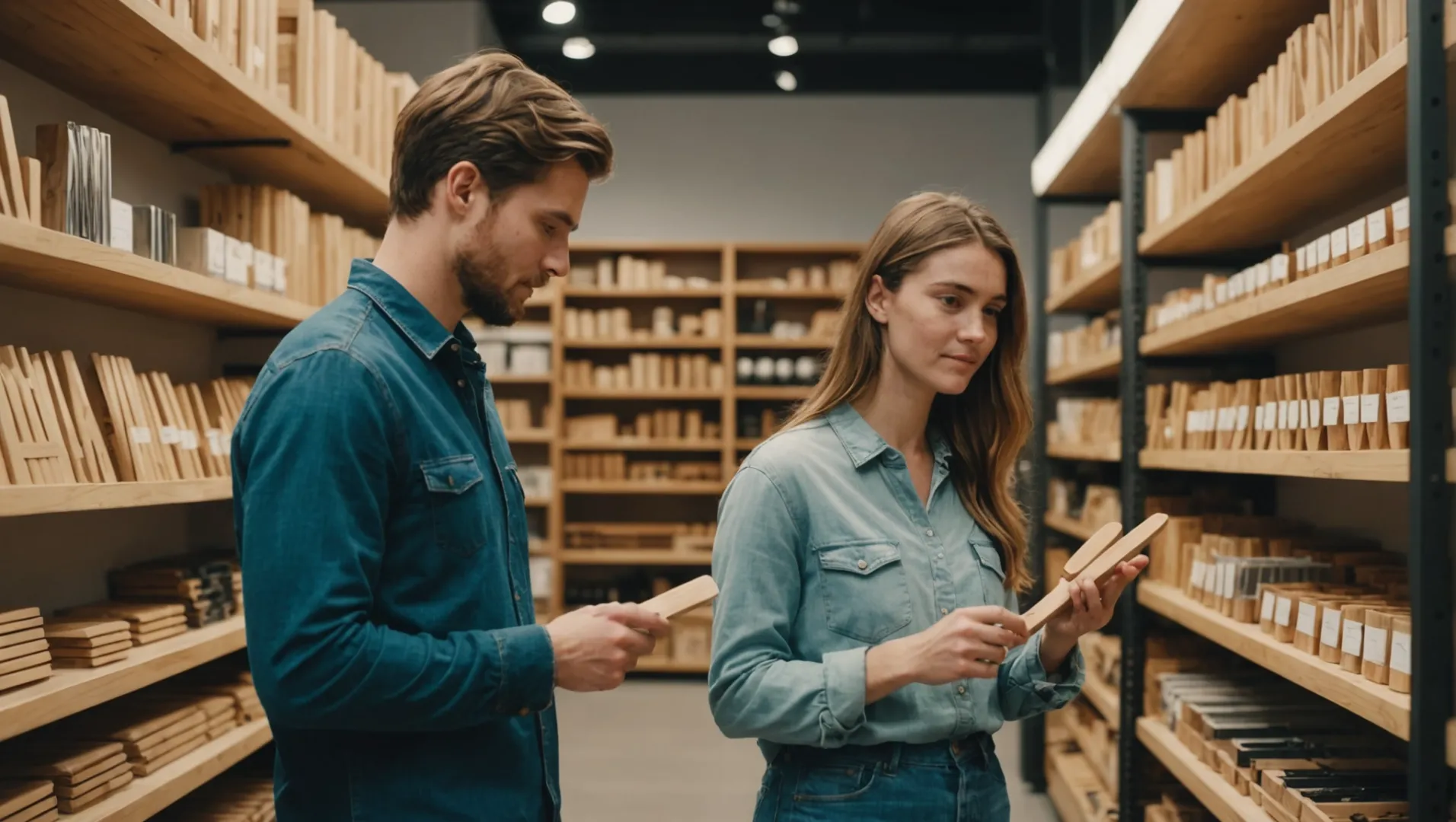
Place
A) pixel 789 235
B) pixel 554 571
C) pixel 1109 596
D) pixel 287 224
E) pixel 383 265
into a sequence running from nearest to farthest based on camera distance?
pixel 383 265, pixel 1109 596, pixel 287 224, pixel 554 571, pixel 789 235

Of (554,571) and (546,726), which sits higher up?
(546,726)

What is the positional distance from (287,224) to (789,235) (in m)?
5.10

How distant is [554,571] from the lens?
24.0 ft

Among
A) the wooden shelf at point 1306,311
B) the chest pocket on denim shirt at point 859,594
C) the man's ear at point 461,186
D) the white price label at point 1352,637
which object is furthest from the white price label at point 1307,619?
the man's ear at point 461,186

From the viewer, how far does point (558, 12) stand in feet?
22.5

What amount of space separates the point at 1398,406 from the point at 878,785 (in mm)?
1196

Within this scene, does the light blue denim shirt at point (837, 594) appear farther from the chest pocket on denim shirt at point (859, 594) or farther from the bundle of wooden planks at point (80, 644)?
the bundle of wooden planks at point (80, 644)

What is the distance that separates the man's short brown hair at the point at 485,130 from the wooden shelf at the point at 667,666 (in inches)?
236

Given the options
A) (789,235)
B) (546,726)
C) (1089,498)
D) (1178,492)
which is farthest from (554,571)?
(546,726)

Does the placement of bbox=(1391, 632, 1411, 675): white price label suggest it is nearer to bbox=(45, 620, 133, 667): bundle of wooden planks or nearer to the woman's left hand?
the woman's left hand

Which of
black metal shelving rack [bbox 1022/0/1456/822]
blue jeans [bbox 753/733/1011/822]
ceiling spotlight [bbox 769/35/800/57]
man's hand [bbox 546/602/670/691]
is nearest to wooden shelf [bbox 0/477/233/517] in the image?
man's hand [bbox 546/602/670/691]

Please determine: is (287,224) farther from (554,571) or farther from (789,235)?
(789,235)

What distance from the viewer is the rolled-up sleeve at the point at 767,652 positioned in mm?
1421

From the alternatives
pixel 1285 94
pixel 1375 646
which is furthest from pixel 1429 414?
pixel 1285 94
